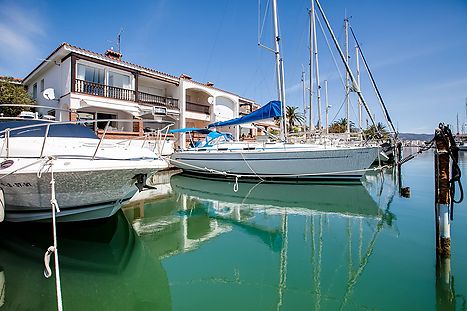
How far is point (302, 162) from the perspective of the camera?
1109 cm

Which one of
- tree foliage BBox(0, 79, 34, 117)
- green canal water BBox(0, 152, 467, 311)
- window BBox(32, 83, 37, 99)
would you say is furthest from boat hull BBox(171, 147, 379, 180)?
window BBox(32, 83, 37, 99)

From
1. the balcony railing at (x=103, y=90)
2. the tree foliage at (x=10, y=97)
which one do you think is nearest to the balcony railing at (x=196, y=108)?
the balcony railing at (x=103, y=90)

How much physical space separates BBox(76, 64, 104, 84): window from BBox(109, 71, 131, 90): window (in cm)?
63

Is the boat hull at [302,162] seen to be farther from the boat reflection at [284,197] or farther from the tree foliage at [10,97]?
the tree foliage at [10,97]

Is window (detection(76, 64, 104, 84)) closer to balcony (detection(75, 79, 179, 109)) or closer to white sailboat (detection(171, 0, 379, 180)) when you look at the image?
balcony (detection(75, 79, 179, 109))

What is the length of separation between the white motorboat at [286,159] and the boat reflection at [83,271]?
551cm

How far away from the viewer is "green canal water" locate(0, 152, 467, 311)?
9.95ft

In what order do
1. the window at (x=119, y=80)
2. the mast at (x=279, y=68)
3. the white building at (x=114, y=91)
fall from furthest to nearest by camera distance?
the window at (x=119, y=80) < the white building at (x=114, y=91) < the mast at (x=279, y=68)

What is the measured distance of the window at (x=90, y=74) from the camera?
1430 cm

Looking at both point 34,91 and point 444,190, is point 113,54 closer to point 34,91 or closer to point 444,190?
point 34,91

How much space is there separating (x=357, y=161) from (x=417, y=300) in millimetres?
8862

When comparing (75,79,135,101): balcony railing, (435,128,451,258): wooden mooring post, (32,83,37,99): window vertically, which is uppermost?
(32,83,37,99): window

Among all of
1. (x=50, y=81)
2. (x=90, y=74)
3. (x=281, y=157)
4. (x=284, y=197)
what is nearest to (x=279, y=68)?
(x=281, y=157)

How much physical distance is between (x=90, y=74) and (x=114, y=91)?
157 centimetres
